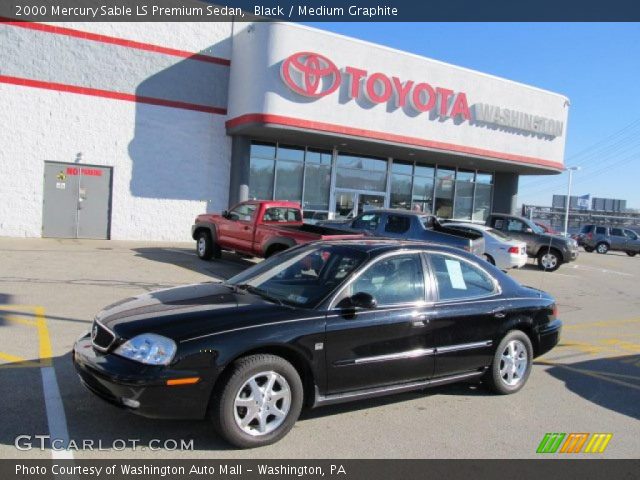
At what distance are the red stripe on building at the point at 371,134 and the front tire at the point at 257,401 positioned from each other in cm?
1375

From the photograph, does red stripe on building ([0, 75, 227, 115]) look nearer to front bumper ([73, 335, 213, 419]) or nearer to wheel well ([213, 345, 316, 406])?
front bumper ([73, 335, 213, 419])

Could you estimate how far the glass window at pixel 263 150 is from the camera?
19.9m

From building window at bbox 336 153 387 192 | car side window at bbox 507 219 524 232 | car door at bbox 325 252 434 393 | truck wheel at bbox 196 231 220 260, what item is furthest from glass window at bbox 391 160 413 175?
car door at bbox 325 252 434 393

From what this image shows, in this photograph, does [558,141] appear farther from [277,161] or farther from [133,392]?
[133,392]

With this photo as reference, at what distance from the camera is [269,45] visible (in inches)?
685

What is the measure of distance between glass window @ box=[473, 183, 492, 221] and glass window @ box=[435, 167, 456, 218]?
Result: 1.49 meters

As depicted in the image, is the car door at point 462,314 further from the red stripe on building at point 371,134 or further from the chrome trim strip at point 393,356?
the red stripe on building at point 371,134

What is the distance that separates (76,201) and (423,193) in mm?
13752

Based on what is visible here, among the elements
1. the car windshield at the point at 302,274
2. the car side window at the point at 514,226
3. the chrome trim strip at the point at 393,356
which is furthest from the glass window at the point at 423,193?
the chrome trim strip at the point at 393,356

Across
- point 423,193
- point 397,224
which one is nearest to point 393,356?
point 397,224

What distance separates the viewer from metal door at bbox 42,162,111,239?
17.1m

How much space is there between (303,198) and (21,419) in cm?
1707

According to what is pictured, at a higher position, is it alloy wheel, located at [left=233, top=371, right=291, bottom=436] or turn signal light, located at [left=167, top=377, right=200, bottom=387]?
turn signal light, located at [left=167, top=377, right=200, bottom=387]

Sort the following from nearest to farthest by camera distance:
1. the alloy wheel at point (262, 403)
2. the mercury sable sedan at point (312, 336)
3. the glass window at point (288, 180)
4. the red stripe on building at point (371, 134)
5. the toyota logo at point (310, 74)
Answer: the mercury sable sedan at point (312, 336)
the alloy wheel at point (262, 403)
the red stripe on building at point (371, 134)
the toyota logo at point (310, 74)
the glass window at point (288, 180)
